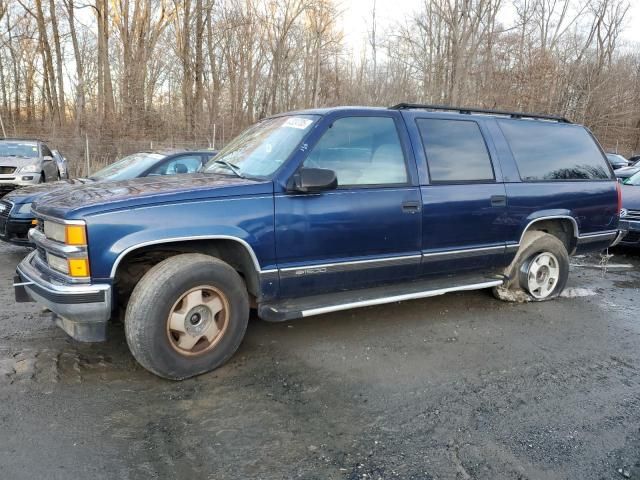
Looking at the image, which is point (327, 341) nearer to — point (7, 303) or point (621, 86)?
point (7, 303)

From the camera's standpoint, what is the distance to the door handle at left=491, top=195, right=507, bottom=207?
4.40 meters

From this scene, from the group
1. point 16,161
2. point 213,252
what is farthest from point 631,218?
point 16,161

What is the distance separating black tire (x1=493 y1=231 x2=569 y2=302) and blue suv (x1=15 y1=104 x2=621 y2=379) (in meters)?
0.02

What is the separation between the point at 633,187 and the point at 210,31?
2308 cm

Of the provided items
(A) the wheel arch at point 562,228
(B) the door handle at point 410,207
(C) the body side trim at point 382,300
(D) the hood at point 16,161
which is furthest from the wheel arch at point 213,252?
(D) the hood at point 16,161

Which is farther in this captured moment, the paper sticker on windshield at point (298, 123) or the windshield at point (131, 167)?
the windshield at point (131, 167)

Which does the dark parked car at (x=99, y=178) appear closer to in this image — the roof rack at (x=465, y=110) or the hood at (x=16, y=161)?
the roof rack at (x=465, y=110)

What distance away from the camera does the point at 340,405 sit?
2.94 meters

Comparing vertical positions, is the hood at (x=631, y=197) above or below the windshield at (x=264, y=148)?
below

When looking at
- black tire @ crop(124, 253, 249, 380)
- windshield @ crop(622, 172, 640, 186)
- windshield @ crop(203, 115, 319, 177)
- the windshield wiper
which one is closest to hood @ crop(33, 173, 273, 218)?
the windshield wiper

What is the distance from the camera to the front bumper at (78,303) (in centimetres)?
288

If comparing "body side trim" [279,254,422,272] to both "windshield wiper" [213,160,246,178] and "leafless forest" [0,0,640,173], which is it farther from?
"leafless forest" [0,0,640,173]

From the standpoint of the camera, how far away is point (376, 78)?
34.1m

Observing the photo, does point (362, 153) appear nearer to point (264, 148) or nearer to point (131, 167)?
point (264, 148)
